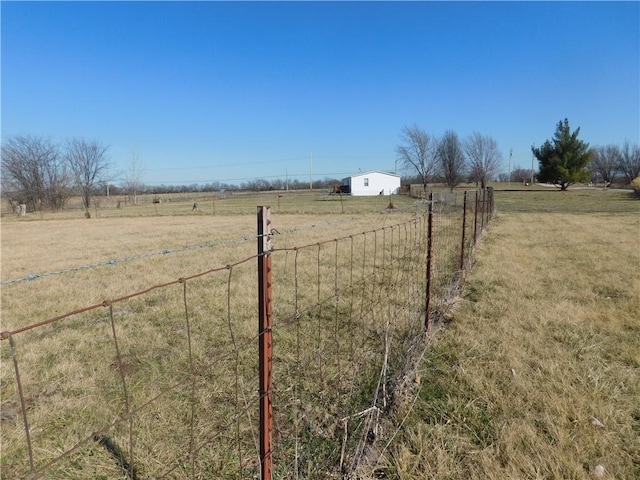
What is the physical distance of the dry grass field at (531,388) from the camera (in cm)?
205

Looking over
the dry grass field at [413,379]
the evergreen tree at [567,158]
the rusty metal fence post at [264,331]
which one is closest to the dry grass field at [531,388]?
the dry grass field at [413,379]

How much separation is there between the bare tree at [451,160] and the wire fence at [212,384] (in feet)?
168

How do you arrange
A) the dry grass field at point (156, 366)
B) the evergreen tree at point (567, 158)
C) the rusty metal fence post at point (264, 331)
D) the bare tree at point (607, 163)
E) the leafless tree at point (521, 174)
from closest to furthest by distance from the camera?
the rusty metal fence post at point (264, 331)
the dry grass field at point (156, 366)
the evergreen tree at point (567, 158)
the bare tree at point (607, 163)
the leafless tree at point (521, 174)

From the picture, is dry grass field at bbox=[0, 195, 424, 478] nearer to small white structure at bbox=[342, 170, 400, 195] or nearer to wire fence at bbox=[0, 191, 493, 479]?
wire fence at bbox=[0, 191, 493, 479]

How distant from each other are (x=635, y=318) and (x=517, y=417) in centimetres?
265

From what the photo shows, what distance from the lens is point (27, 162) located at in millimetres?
38781

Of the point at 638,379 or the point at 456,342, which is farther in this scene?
the point at 456,342

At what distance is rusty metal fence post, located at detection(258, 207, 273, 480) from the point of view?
5.08 ft

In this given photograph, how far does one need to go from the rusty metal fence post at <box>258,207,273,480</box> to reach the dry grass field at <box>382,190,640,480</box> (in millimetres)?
825

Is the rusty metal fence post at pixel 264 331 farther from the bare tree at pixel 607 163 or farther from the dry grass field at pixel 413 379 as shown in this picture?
the bare tree at pixel 607 163

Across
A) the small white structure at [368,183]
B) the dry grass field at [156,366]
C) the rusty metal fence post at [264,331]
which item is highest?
the small white structure at [368,183]

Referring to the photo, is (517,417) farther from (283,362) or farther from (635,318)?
(635,318)

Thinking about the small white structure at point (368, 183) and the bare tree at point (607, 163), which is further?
the bare tree at point (607, 163)

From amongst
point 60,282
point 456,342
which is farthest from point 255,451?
point 60,282
